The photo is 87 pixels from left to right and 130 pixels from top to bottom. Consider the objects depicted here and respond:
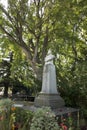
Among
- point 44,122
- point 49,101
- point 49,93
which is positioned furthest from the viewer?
point 49,93

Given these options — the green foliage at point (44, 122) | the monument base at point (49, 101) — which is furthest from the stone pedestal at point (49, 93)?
the green foliage at point (44, 122)

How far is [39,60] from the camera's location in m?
14.3

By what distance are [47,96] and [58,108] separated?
25.6 inches

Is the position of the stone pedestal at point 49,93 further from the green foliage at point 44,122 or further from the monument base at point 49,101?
the green foliage at point 44,122

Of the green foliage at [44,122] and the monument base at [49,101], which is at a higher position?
the monument base at [49,101]

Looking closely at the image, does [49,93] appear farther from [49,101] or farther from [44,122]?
[44,122]

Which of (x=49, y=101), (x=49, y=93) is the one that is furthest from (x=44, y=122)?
(x=49, y=93)

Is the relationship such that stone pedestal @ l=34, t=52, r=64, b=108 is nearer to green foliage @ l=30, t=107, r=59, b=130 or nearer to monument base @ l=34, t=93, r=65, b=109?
monument base @ l=34, t=93, r=65, b=109

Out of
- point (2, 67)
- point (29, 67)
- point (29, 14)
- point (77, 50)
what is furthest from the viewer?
point (2, 67)

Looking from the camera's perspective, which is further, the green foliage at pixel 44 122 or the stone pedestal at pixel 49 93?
the stone pedestal at pixel 49 93

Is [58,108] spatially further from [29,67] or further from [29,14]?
[29,14]

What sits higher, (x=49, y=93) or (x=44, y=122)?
(x=49, y=93)

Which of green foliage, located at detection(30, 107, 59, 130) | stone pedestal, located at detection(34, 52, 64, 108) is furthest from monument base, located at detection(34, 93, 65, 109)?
green foliage, located at detection(30, 107, 59, 130)

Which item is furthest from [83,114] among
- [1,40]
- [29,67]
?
[1,40]
